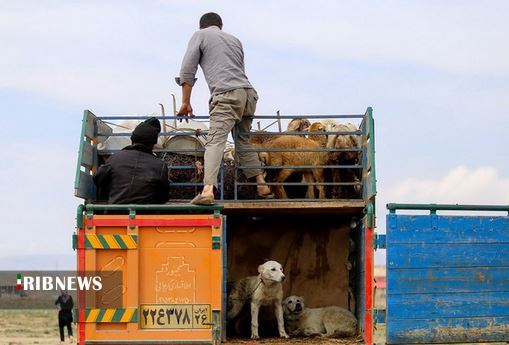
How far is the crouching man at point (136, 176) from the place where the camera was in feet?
28.2

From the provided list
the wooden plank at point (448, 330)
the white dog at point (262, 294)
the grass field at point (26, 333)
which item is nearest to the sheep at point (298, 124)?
the white dog at point (262, 294)

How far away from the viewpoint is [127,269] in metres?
7.92

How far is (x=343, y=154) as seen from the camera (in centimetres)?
1006

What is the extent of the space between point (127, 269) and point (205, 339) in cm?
78

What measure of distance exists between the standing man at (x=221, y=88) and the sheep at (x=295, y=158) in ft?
1.55

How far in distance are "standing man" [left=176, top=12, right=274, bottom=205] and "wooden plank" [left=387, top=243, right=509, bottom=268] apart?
1712 mm

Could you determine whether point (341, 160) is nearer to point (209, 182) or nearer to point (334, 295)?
point (334, 295)

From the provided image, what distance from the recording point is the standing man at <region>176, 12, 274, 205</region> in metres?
8.97

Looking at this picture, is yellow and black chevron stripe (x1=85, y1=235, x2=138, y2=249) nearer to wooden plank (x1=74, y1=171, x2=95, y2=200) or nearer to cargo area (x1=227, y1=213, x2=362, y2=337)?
wooden plank (x1=74, y1=171, x2=95, y2=200)

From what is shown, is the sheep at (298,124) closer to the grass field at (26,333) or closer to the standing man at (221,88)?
the standing man at (221,88)

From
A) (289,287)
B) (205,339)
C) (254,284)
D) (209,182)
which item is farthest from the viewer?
(289,287)

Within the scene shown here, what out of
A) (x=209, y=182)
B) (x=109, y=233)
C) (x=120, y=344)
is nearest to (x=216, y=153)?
(x=209, y=182)

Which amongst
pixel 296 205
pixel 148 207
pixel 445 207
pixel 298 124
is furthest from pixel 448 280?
pixel 298 124

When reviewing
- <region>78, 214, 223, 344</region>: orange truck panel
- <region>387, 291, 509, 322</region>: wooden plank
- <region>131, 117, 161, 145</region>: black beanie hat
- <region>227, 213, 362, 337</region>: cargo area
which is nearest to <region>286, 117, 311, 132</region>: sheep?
<region>227, 213, 362, 337</region>: cargo area
